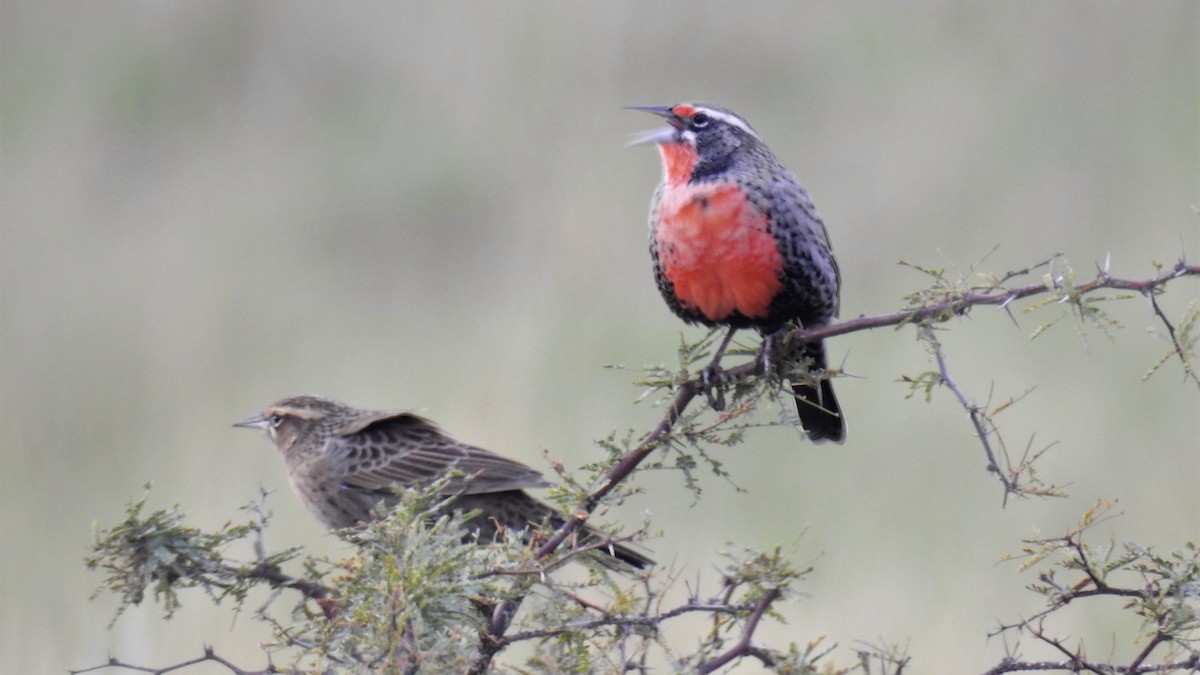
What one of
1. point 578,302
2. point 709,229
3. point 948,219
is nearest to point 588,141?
point 578,302

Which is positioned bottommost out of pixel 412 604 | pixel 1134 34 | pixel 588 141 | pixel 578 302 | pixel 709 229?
pixel 412 604

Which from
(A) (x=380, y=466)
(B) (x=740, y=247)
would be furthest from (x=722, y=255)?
(A) (x=380, y=466)

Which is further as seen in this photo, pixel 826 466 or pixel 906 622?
pixel 826 466

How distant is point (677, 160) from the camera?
449 centimetres

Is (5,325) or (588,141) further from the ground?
(588,141)

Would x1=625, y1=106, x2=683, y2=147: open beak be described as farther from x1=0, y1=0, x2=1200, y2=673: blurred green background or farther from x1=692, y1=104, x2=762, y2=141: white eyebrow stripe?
x1=0, y1=0, x2=1200, y2=673: blurred green background

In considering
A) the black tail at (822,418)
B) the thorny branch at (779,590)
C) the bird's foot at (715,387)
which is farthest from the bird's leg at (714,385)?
the black tail at (822,418)

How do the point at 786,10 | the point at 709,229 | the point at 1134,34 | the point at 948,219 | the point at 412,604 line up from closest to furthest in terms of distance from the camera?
the point at 412,604 < the point at 709,229 < the point at 948,219 < the point at 1134,34 < the point at 786,10

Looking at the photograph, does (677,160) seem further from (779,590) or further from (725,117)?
(779,590)

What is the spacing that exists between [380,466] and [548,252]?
9.84 ft

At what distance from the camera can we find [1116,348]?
7.27 m

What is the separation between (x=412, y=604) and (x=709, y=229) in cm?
200

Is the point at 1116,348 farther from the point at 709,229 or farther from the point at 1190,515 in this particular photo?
the point at 709,229

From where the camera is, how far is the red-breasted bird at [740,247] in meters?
4.12
